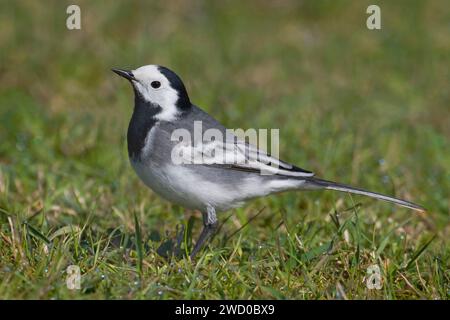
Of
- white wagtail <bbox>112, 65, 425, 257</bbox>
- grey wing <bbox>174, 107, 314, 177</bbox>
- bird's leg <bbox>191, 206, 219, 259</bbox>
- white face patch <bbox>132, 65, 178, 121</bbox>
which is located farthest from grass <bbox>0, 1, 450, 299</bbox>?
white face patch <bbox>132, 65, 178, 121</bbox>

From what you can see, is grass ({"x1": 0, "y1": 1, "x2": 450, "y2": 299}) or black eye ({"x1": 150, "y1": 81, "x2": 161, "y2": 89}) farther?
black eye ({"x1": 150, "y1": 81, "x2": 161, "y2": 89})

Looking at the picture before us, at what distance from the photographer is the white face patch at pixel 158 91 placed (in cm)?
512

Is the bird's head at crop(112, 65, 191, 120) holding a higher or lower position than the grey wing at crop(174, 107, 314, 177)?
higher

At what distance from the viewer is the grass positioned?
4465 millimetres

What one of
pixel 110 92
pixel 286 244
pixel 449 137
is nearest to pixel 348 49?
pixel 449 137

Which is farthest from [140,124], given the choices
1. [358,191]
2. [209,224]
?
[358,191]

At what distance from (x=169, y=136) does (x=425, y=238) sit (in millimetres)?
2101

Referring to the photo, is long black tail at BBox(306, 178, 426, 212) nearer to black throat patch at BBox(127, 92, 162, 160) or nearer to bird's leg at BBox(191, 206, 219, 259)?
bird's leg at BBox(191, 206, 219, 259)

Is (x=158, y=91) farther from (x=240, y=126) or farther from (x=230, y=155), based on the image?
(x=240, y=126)

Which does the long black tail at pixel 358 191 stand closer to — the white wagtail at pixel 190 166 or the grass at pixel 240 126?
the white wagtail at pixel 190 166

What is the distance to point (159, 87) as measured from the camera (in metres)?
5.15

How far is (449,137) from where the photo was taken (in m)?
7.91

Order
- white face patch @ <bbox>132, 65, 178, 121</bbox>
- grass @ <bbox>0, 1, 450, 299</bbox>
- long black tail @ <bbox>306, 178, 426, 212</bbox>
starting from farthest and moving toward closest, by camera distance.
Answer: white face patch @ <bbox>132, 65, 178, 121</bbox> → long black tail @ <bbox>306, 178, 426, 212</bbox> → grass @ <bbox>0, 1, 450, 299</bbox>

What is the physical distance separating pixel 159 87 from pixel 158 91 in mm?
29
